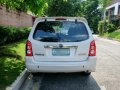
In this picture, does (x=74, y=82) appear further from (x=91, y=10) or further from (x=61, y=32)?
(x=91, y=10)

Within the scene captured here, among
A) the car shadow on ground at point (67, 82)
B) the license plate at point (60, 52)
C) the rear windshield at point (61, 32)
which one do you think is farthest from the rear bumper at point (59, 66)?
the rear windshield at point (61, 32)

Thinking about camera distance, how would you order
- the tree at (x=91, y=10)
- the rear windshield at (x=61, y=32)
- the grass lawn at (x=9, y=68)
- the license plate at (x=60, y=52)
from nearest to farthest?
the grass lawn at (x=9, y=68)
the license plate at (x=60, y=52)
the rear windshield at (x=61, y=32)
the tree at (x=91, y=10)

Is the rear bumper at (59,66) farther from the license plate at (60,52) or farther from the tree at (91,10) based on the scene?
the tree at (91,10)

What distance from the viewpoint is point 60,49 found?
6625 millimetres

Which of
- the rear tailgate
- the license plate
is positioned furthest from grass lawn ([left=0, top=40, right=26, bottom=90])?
the license plate

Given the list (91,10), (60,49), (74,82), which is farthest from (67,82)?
(91,10)

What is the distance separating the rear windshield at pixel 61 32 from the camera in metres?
6.73

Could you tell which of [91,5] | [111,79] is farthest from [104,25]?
[111,79]

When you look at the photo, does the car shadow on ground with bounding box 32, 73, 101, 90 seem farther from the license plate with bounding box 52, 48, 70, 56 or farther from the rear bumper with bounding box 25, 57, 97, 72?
the license plate with bounding box 52, 48, 70, 56

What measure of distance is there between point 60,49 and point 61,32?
52cm

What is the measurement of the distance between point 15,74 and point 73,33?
7.28 ft

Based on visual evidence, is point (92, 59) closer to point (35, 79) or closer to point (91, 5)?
point (35, 79)

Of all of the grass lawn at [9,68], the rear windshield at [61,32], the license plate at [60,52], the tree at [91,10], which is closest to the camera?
the grass lawn at [9,68]

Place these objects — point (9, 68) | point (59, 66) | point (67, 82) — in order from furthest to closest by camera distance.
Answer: point (9, 68) < point (67, 82) < point (59, 66)
